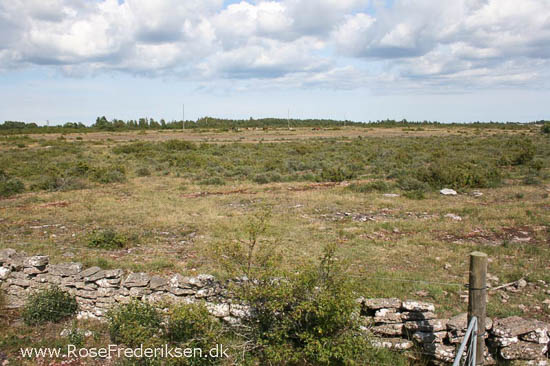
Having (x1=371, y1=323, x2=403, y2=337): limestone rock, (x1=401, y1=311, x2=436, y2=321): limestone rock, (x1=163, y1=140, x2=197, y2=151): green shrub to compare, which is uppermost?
(x1=163, y1=140, x2=197, y2=151): green shrub

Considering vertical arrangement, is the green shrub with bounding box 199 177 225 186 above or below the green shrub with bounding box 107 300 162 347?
above

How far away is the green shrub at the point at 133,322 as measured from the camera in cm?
Answer: 546

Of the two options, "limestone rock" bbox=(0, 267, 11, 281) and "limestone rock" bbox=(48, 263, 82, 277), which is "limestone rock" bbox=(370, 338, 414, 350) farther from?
"limestone rock" bbox=(0, 267, 11, 281)

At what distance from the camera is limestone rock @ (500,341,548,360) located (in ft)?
15.9

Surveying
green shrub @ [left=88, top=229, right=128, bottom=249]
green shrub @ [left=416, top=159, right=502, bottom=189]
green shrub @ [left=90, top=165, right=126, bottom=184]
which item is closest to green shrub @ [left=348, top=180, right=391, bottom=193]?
green shrub @ [left=416, top=159, right=502, bottom=189]

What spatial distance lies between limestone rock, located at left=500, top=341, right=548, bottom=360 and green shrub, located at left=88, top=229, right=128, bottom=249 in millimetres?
8262

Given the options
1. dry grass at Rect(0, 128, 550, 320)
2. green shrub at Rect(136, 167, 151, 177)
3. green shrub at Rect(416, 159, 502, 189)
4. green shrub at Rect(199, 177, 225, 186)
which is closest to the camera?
dry grass at Rect(0, 128, 550, 320)

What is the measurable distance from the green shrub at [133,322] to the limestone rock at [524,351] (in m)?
4.54

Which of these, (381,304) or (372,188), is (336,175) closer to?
(372,188)

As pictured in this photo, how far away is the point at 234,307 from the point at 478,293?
331cm

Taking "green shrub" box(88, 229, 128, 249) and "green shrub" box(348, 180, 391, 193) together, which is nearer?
"green shrub" box(88, 229, 128, 249)

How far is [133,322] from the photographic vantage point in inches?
214

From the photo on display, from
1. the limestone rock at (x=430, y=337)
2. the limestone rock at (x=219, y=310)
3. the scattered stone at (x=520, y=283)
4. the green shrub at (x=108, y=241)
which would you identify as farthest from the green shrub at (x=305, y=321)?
the green shrub at (x=108, y=241)

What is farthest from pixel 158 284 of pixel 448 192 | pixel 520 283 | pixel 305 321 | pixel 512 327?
pixel 448 192
